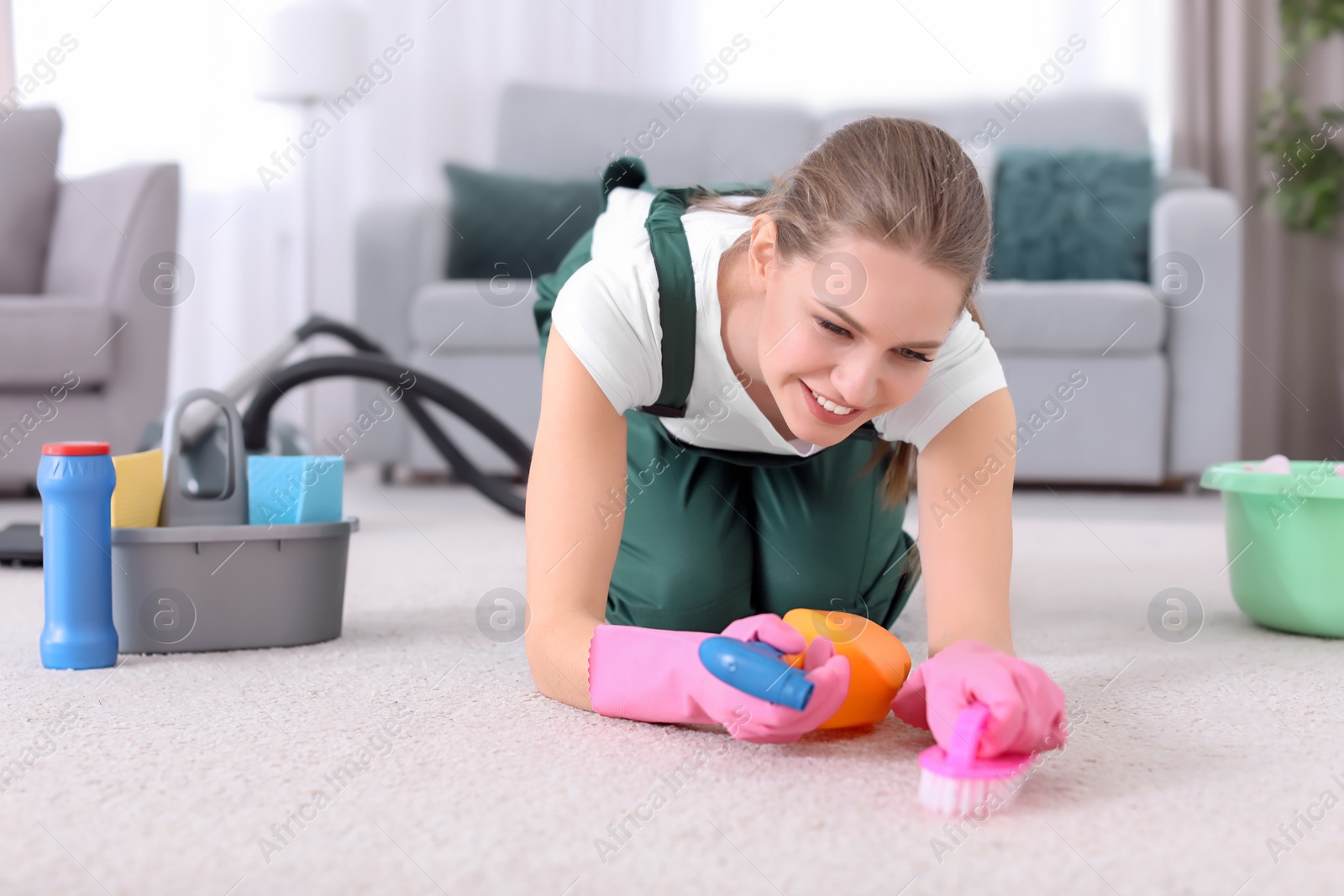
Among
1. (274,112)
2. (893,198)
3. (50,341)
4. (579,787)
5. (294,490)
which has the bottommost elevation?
(579,787)

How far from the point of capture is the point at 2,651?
3.65ft

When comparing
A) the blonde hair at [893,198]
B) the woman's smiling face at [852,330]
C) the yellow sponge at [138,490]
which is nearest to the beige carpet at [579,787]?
the yellow sponge at [138,490]

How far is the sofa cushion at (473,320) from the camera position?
2.54m

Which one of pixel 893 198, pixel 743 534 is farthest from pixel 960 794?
pixel 743 534

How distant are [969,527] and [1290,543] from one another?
1.54 ft

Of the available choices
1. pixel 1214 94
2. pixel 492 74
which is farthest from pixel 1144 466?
pixel 492 74

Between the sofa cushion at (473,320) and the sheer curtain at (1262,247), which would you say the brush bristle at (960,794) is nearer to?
the sofa cushion at (473,320)

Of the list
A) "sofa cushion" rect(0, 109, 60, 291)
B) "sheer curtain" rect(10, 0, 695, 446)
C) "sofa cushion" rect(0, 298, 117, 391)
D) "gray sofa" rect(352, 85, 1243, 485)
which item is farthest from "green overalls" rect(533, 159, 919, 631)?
"sheer curtain" rect(10, 0, 695, 446)

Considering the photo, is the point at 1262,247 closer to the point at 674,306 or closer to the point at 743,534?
the point at 743,534

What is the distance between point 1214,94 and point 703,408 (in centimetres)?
315

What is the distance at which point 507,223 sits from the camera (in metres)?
2.87

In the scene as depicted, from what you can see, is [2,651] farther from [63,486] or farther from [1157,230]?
[1157,230]

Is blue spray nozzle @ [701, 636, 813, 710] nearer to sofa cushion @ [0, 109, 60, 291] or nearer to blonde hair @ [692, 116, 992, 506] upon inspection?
blonde hair @ [692, 116, 992, 506]

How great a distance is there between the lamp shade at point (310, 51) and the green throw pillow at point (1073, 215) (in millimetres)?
1791
